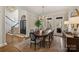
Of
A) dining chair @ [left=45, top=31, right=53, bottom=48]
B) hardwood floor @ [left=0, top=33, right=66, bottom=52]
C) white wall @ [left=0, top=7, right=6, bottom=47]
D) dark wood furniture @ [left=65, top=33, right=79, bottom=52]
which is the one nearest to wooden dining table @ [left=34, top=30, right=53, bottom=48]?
dining chair @ [left=45, top=31, right=53, bottom=48]

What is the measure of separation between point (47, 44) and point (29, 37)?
32 centimetres

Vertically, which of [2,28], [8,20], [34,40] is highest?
[8,20]

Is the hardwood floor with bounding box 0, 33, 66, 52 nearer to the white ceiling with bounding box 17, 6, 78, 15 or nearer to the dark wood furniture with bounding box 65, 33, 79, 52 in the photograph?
the dark wood furniture with bounding box 65, 33, 79, 52

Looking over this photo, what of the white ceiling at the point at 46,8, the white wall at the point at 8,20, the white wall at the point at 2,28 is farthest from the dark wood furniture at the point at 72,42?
the white wall at the point at 2,28

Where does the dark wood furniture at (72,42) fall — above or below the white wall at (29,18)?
below

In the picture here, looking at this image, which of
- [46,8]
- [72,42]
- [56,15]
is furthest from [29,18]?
[72,42]

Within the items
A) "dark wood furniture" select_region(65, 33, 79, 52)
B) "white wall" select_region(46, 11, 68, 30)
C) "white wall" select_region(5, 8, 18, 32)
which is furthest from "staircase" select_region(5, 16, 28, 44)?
"dark wood furniture" select_region(65, 33, 79, 52)

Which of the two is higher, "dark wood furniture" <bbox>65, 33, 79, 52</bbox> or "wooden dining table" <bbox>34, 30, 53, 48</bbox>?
"wooden dining table" <bbox>34, 30, 53, 48</bbox>

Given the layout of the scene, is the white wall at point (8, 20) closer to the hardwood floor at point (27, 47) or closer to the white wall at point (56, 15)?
the hardwood floor at point (27, 47)

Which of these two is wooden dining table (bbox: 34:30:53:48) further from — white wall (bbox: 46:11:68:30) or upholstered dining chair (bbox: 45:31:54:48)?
white wall (bbox: 46:11:68:30)

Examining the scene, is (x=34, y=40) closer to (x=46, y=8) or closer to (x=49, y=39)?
(x=49, y=39)

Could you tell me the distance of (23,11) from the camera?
2127 mm

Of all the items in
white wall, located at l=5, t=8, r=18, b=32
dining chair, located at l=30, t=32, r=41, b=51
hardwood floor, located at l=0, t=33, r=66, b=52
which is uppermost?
white wall, located at l=5, t=8, r=18, b=32
